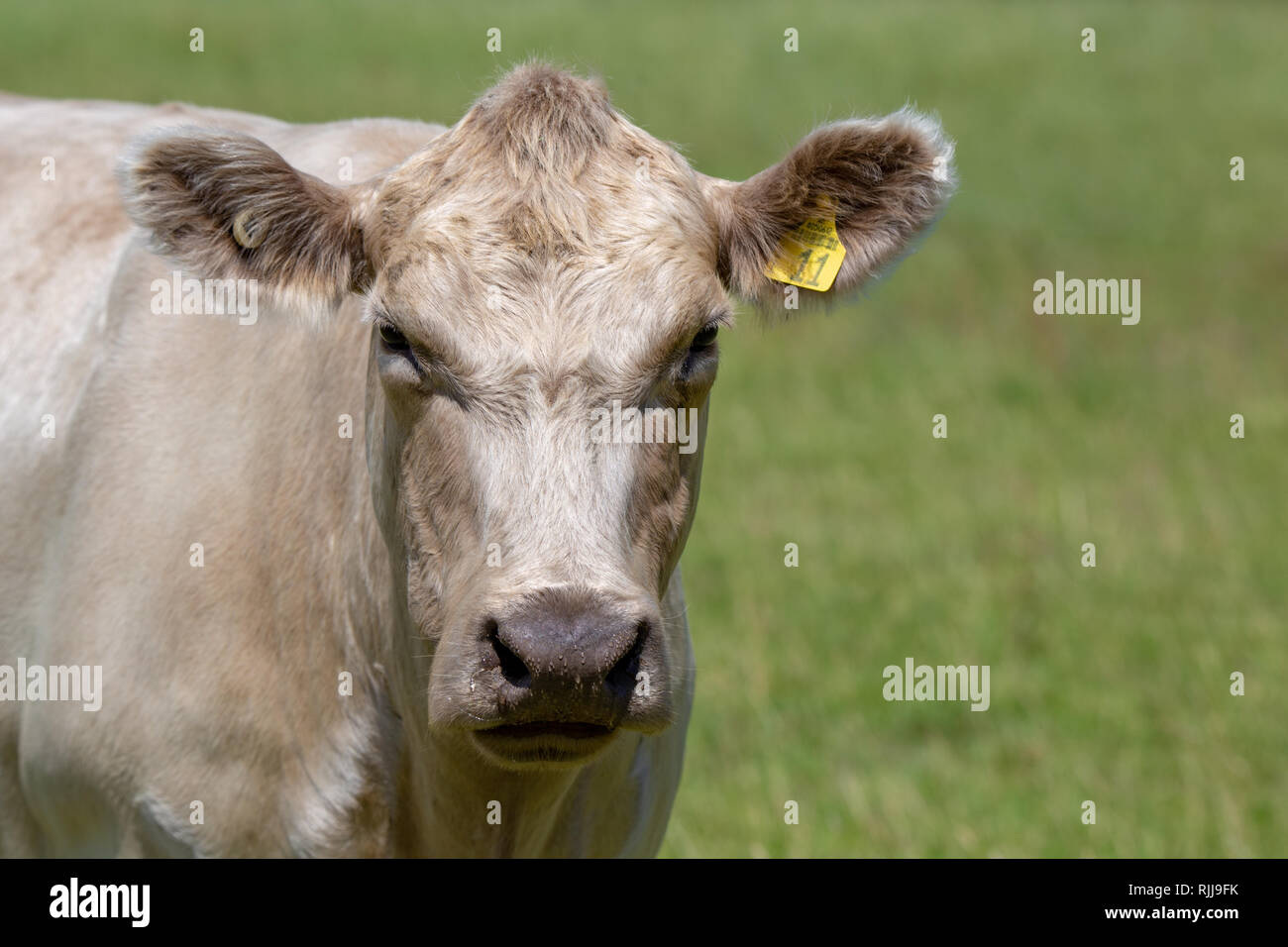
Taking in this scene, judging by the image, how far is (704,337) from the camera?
11.6ft

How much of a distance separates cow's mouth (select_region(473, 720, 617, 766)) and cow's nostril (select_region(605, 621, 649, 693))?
4.3 inches

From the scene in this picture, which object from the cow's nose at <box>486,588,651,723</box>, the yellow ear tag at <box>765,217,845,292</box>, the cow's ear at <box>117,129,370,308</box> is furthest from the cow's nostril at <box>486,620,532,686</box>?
the yellow ear tag at <box>765,217,845,292</box>

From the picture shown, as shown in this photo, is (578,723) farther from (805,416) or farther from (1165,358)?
(1165,358)

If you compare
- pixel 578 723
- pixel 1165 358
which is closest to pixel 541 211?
pixel 578 723

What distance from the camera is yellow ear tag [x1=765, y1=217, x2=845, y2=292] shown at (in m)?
3.86

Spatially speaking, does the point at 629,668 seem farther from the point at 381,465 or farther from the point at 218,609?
the point at 218,609

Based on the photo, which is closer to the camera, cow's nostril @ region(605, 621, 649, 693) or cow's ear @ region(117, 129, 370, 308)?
cow's nostril @ region(605, 621, 649, 693)

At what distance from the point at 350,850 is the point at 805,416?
7.61 m

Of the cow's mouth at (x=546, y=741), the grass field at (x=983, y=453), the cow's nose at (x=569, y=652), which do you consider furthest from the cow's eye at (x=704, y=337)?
the grass field at (x=983, y=453)

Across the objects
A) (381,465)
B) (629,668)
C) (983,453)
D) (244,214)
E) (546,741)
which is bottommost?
(546,741)

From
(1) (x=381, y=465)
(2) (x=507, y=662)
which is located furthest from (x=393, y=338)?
(2) (x=507, y=662)

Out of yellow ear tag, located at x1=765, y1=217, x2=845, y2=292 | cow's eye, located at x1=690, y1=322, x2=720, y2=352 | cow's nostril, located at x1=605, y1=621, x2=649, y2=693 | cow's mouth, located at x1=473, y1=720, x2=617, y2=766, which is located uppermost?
yellow ear tag, located at x1=765, y1=217, x2=845, y2=292

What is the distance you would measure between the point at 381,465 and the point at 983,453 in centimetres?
736

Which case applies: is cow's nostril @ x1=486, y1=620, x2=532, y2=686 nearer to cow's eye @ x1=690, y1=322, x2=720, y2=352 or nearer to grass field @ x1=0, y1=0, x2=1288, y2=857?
cow's eye @ x1=690, y1=322, x2=720, y2=352
